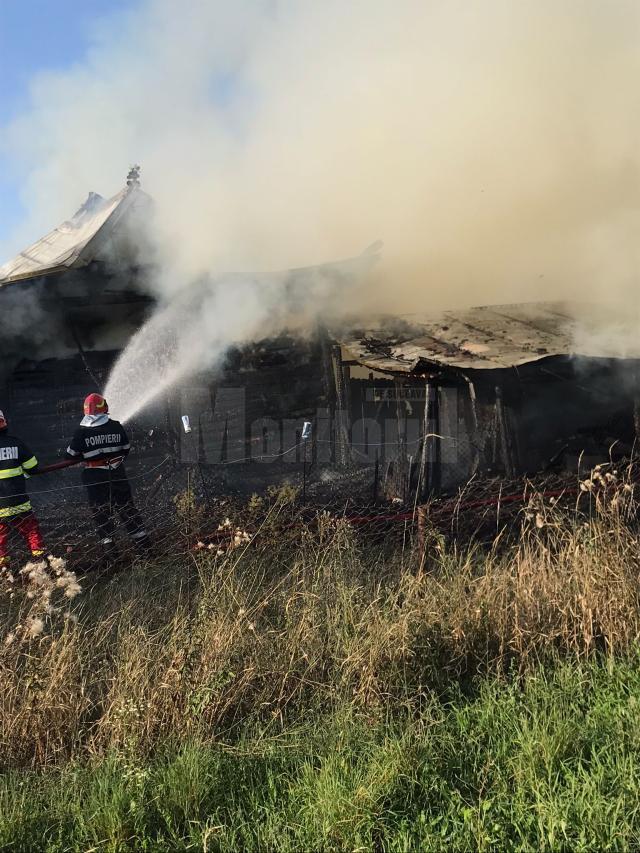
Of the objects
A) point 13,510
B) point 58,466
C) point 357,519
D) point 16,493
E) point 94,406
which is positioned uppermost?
point 94,406

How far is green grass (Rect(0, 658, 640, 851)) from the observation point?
2416 millimetres

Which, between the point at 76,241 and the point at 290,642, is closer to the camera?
the point at 290,642

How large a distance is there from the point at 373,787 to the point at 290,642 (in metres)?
1.16

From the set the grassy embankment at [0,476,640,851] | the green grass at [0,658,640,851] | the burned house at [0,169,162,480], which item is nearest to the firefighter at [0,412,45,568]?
the grassy embankment at [0,476,640,851]

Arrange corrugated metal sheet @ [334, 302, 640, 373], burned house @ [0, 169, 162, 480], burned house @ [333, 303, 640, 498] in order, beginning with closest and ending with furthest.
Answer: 1. corrugated metal sheet @ [334, 302, 640, 373]
2. burned house @ [333, 303, 640, 498]
3. burned house @ [0, 169, 162, 480]

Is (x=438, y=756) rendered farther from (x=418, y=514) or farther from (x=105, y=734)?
(x=418, y=514)

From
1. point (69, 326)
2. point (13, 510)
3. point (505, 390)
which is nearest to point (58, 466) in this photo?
point (13, 510)

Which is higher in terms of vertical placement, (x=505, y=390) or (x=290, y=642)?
(x=505, y=390)

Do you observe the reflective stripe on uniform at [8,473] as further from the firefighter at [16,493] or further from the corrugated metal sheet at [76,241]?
the corrugated metal sheet at [76,241]

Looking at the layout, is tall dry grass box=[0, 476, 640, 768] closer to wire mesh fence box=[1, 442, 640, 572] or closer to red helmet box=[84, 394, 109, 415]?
wire mesh fence box=[1, 442, 640, 572]

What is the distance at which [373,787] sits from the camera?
257 centimetres

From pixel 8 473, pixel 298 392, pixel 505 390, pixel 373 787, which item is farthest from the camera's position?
pixel 298 392

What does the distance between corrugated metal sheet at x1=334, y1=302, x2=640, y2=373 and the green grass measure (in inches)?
168

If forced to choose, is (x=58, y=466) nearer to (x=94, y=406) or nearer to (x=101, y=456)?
(x=101, y=456)
